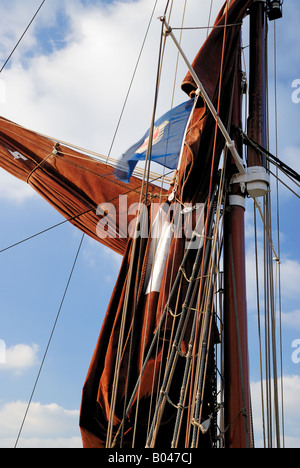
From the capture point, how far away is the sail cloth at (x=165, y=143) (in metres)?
6.08

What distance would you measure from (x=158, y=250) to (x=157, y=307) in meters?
0.77

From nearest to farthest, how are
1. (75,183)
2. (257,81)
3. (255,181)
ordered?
(255,181), (257,81), (75,183)

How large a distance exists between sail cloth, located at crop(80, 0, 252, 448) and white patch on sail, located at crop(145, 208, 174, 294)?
2 cm

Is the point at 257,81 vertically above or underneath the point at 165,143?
above

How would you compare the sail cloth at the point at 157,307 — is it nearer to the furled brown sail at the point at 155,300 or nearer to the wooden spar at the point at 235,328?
the furled brown sail at the point at 155,300

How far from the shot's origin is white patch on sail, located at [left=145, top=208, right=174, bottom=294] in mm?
6641

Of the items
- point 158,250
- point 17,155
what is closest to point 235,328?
point 158,250

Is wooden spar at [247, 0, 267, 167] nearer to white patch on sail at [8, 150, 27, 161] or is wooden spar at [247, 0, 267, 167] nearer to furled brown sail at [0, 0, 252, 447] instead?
furled brown sail at [0, 0, 252, 447]

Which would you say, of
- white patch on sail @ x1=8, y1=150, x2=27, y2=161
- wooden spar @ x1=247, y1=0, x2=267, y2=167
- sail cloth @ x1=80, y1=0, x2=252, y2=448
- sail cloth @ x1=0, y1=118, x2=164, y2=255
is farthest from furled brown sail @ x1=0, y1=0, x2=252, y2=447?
white patch on sail @ x1=8, y1=150, x2=27, y2=161

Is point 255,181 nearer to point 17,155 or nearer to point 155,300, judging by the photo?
point 155,300

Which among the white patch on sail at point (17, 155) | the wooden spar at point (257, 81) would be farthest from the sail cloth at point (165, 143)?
the white patch on sail at point (17, 155)

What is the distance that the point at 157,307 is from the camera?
21.2 feet
